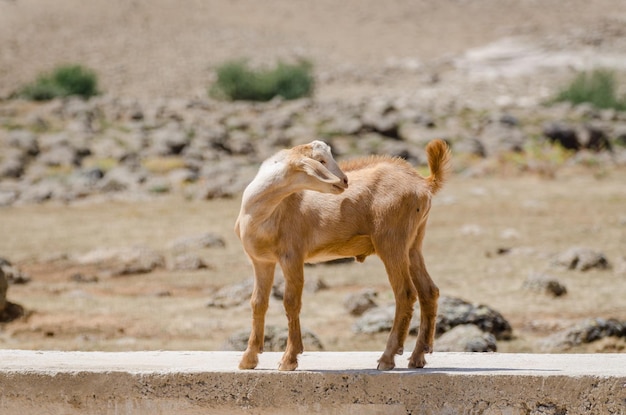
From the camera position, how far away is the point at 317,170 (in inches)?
254

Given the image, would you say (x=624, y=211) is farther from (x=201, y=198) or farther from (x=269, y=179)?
(x=269, y=179)

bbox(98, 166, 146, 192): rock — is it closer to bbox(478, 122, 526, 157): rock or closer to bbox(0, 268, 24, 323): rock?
bbox(478, 122, 526, 157): rock

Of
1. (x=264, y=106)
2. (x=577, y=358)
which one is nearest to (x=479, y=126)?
(x=264, y=106)

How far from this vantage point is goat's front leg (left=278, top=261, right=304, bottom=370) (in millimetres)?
6793

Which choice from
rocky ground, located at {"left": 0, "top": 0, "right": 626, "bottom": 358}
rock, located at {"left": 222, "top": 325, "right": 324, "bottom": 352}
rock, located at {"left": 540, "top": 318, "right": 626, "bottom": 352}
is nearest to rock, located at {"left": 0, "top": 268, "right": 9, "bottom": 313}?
rocky ground, located at {"left": 0, "top": 0, "right": 626, "bottom": 358}

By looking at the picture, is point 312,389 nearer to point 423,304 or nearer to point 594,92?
point 423,304

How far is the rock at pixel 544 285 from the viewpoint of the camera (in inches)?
604

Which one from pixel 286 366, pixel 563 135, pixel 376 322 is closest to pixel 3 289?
pixel 376 322

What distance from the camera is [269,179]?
22.1 ft

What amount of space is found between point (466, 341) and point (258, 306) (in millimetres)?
4901

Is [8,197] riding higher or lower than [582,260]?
lower

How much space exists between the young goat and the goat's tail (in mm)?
230

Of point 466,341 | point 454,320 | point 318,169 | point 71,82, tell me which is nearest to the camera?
point 318,169

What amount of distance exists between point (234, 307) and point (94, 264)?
202 inches
